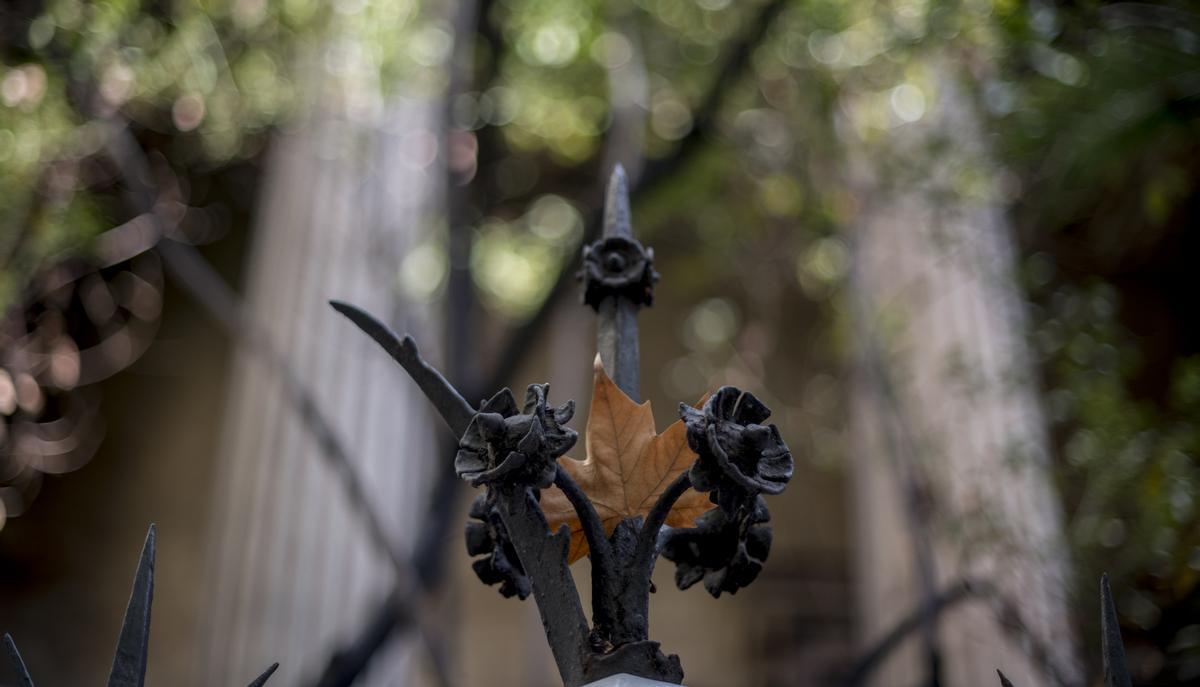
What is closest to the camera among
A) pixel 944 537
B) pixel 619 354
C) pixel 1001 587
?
pixel 619 354

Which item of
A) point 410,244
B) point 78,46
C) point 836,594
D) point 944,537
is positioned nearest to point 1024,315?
point 944,537

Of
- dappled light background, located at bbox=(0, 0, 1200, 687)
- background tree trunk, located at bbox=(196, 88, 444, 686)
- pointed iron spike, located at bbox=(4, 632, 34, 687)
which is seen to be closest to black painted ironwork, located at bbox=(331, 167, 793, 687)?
pointed iron spike, located at bbox=(4, 632, 34, 687)

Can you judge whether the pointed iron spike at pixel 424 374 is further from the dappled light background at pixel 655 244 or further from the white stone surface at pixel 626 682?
the dappled light background at pixel 655 244

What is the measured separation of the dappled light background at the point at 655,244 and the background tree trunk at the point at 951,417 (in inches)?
1.0

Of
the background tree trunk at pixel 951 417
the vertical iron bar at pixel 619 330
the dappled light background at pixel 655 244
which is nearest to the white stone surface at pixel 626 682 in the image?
→ the vertical iron bar at pixel 619 330

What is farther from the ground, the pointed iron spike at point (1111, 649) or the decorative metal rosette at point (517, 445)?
A: the decorative metal rosette at point (517, 445)

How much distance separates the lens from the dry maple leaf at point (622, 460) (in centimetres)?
121

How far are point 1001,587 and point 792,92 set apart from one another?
2844 millimetres

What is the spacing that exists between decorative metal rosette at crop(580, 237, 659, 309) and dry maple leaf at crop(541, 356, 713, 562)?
0.21 m

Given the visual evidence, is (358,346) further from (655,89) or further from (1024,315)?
(1024,315)

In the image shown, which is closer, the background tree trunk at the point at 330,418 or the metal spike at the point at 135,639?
the metal spike at the point at 135,639

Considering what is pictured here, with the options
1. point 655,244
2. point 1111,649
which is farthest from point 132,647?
point 655,244

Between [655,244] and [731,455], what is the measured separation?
699 cm

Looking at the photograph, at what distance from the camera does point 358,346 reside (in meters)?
5.36
